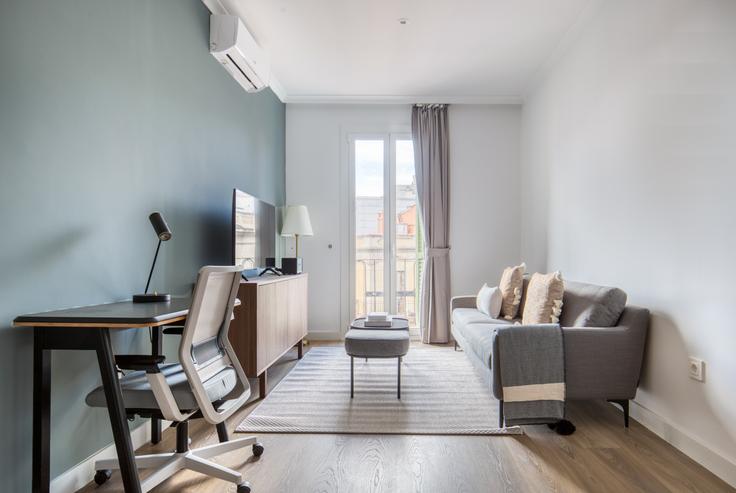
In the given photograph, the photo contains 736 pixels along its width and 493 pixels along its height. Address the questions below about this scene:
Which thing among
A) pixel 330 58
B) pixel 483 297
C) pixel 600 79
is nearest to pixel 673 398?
pixel 483 297

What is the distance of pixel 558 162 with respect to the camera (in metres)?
3.93

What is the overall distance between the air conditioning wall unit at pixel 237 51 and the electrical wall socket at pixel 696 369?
3.39 meters

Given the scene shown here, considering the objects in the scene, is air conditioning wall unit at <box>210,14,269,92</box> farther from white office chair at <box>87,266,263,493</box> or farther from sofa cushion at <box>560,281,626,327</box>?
sofa cushion at <box>560,281,626,327</box>

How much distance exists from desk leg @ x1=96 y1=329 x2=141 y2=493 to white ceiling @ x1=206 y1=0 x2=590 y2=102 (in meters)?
2.64

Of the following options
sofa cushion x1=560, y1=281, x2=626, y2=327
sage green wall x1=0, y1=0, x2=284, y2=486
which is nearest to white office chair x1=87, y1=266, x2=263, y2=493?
sage green wall x1=0, y1=0, x2=284, y2=486

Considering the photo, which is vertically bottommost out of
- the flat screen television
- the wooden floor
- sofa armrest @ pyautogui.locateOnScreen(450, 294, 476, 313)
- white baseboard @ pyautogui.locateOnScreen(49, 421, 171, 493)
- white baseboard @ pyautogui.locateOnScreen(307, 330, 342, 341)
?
the wooden floor

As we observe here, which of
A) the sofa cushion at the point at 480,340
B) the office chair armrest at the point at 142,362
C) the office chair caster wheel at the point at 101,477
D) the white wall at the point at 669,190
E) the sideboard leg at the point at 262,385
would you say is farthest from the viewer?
the sideboard leg at the point at 262,385

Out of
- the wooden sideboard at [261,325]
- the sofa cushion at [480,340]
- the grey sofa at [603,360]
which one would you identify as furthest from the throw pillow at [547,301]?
the wooden sideboard at [261,325]

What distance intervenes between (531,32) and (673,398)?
2859 mm

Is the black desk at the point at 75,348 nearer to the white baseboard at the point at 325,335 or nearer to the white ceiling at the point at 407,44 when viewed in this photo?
the white ceiling at the point at 407,44

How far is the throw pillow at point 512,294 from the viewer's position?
3762mm

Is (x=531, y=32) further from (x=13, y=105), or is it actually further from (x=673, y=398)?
(x=13, y=105)

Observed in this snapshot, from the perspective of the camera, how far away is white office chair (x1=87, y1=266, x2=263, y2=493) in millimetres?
1538

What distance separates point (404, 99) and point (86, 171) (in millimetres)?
3766
